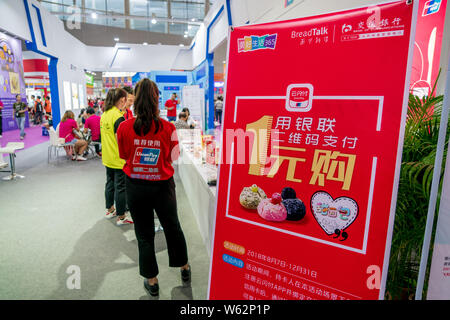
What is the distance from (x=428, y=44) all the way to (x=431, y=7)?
0.64 feet

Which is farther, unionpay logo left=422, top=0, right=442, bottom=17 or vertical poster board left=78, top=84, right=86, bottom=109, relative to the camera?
vertical poster board left=78, top=84, right=86, bottom=109

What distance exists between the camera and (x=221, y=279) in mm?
1595

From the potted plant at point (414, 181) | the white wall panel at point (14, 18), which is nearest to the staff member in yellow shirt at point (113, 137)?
the potted plant at point (414, 181)

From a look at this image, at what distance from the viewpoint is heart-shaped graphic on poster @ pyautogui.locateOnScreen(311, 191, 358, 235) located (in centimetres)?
121

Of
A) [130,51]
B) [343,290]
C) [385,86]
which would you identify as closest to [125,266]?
[343,290]

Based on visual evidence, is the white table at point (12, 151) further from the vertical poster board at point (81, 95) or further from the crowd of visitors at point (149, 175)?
the vertical poster board at point (81, 95)

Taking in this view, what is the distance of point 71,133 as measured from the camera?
654 cm

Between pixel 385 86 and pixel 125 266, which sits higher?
pixel 385 86

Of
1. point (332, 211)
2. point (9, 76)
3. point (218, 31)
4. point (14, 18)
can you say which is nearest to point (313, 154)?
point (332, 211)

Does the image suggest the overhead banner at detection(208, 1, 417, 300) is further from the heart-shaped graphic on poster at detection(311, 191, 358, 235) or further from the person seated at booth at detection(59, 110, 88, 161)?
the person seated at booth at detection(59, 110, 88, 161)

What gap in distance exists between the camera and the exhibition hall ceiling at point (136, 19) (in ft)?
50.0

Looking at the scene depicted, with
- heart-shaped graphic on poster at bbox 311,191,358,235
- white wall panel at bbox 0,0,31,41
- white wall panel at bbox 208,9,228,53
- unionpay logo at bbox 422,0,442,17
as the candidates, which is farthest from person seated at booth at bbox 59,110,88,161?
unionpay logo at bbox 422,0,442,17
